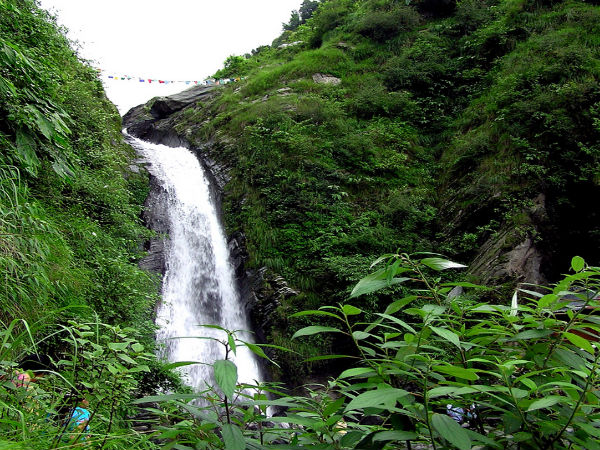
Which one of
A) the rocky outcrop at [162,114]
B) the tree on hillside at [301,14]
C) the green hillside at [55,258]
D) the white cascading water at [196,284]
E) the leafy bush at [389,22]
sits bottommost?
the white cascading water at [196,284]

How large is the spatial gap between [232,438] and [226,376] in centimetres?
10

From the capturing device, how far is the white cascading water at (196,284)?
27.1 feet

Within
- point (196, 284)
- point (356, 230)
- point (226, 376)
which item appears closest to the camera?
point (226, 376)

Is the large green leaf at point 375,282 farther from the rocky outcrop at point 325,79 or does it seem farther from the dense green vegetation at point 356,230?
the rocky outcrop at point 325,79

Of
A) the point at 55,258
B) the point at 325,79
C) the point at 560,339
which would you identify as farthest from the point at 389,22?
the point at 560,339

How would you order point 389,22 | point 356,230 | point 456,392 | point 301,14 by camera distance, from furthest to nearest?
1. point 301,14
2. point 389,22
3. point 356,230
4. point 456,392

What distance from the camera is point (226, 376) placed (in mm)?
667

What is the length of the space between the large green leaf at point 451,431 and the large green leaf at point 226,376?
329mm

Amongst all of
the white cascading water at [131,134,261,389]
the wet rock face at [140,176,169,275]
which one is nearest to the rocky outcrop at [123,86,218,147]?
the white cascading water at [131,134,261,389]

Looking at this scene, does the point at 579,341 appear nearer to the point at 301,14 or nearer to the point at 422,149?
the point at 422,149

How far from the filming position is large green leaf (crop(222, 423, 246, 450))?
62 cm

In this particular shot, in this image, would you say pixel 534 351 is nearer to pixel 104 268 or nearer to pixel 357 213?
pixel 104 268

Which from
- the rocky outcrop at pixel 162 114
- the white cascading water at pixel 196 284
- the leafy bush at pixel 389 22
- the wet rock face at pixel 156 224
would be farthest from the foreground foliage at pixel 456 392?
the leafy bush at pixel 389 22

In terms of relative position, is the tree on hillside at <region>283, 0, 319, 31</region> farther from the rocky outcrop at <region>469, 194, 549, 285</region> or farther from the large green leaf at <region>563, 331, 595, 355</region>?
the large green leaf at <region>563, 331, 595, 355</region>
